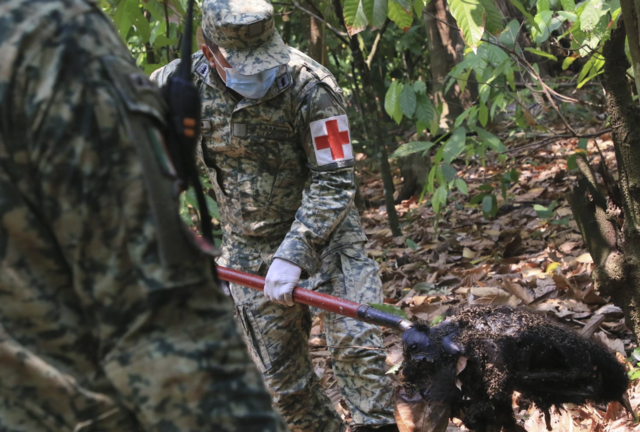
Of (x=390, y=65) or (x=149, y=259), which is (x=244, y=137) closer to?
(x=149, y=259)

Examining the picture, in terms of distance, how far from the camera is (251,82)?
262 centimetres

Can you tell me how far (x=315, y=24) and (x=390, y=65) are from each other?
6.41 meters

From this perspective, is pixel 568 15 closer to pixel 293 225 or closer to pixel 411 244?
pixel 293 225

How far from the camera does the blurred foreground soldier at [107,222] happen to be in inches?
36.6

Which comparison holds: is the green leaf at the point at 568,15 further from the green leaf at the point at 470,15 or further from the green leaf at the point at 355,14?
the green leaf at the point at 355,14

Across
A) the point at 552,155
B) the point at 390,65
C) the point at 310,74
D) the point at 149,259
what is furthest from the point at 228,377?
the point at 390,65

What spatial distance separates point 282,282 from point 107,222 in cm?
157

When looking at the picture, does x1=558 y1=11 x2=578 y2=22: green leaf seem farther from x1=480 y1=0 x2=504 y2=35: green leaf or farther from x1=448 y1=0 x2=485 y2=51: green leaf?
x1=448 y1=0 x2=485 y2=51: green leaf

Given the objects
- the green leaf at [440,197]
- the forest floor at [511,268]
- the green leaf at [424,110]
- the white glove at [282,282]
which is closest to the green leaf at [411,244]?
the forest floor at [511,268]

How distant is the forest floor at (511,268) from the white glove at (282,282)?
1.90 feet

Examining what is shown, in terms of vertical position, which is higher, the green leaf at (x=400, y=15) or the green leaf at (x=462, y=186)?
the green leaf at (x=400, y=15)

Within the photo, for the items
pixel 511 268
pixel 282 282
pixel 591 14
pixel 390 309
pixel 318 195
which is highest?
pixel 591 14

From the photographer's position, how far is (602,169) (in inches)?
110

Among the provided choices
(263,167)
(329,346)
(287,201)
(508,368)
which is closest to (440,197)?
(287,201)
